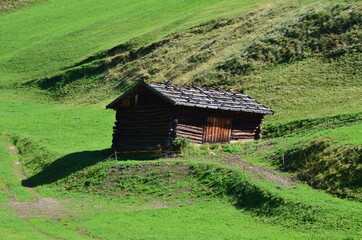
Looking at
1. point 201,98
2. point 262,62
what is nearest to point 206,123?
point 201,98

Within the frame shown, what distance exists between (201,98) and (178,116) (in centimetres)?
258

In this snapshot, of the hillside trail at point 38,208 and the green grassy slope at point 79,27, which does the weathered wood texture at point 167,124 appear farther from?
the green grassy slope at point 79,27

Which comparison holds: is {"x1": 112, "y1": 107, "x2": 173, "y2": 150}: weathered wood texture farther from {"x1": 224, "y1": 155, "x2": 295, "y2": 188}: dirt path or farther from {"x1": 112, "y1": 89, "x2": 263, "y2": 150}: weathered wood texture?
{"x1": 224, "y1": 155, "x2": 295, "y2": 188}: dirt path

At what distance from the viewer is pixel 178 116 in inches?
1339

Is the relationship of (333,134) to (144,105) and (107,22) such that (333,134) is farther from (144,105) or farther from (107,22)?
(107,22)

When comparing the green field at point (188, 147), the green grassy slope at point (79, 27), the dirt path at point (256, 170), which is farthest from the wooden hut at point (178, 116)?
the green grassy slope at point (79, 27)

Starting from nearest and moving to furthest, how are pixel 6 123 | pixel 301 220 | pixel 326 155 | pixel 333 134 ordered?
pixel 301 220 → pixel 326 155 → pixel 333 134 → pixel 6 123

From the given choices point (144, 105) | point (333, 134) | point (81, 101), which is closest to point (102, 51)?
point (81, 101)

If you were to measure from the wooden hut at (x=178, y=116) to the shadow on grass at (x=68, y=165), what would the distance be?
129 cm

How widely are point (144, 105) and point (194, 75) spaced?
2475cm

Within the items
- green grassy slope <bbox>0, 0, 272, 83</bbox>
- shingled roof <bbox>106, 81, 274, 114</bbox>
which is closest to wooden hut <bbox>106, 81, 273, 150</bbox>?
shingled roof <bbox>106, 81, 274, 114</bbox>

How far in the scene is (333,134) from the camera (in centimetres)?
2909

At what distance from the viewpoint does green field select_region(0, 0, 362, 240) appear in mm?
22281

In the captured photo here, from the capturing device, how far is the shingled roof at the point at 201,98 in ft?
110
